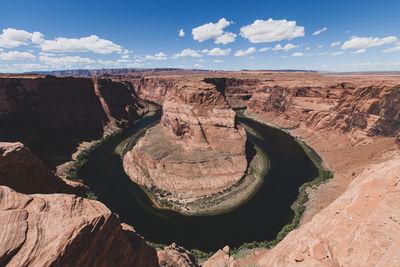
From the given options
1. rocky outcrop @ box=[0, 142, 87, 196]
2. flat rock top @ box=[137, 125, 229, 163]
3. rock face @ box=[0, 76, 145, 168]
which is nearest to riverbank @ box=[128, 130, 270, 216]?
flat rock top @ box=[137, 125, 229, 163]

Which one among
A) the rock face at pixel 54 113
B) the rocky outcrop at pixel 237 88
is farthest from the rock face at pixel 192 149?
the rocky outcrop at pixel 237 88

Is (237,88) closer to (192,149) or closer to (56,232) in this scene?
(192,149)

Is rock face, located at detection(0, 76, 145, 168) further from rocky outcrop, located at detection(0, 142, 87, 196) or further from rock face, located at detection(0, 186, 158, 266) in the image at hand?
rock face, located at detection(0, 186, 158, 266)

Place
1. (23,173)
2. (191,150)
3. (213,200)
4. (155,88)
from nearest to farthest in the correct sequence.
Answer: (23,173)
(213,200)
(191,150)
(155,88)

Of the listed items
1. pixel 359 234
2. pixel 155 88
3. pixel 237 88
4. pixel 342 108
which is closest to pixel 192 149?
pixel 359 234

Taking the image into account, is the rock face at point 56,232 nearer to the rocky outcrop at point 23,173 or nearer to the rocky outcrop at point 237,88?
the rocky outcrop at point 23,173

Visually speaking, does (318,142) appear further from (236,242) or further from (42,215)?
(42,215)

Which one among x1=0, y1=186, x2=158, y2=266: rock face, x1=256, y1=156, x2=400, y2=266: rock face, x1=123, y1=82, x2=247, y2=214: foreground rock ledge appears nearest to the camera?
x1=0, y1=186, x2=158, y2=266: rock face
